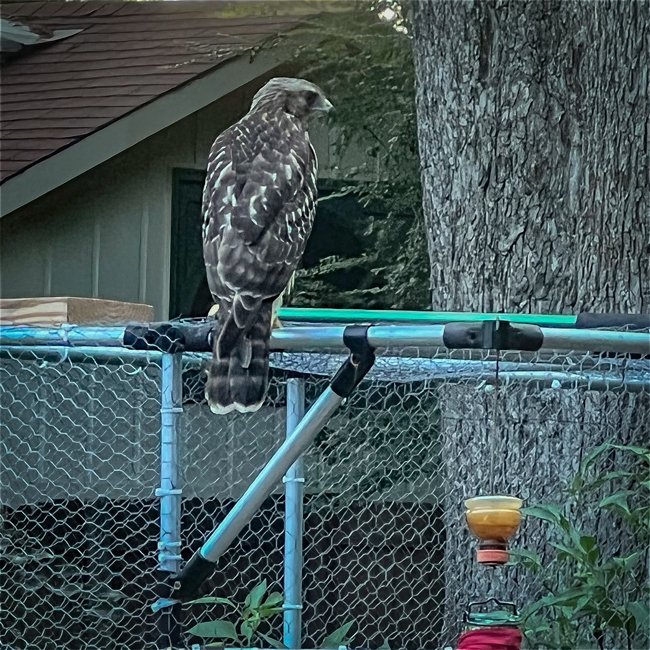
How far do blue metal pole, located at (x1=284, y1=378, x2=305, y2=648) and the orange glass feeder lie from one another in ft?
3.10

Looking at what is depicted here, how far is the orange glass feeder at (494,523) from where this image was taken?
300 centimetres

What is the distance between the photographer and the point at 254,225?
394cm

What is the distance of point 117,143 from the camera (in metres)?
6.14

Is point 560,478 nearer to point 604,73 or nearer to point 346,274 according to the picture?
point 604,73

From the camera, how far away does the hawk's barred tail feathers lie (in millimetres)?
3496

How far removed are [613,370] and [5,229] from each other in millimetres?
3438

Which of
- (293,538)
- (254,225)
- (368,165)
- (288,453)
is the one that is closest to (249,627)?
(293,538)

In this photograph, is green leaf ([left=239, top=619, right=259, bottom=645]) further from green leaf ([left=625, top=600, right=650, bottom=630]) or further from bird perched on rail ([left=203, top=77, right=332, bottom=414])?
green leaf ([left=625, top=600, right=650, bottom=630])

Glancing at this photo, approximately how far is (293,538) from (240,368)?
Result: 25.6 inches

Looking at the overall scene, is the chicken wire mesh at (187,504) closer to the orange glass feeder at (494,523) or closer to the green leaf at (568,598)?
the green leaf at (568,598)

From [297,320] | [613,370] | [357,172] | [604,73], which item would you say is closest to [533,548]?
[613,370]

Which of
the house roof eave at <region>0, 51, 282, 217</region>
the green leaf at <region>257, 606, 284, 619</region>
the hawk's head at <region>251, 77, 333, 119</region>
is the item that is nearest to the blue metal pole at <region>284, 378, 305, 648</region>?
the green leaf at <region>257, 606, 284, 619</region>

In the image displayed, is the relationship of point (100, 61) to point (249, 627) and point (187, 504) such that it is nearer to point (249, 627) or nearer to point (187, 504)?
point (187, 504)

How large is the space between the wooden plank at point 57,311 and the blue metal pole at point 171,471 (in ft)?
1.95
